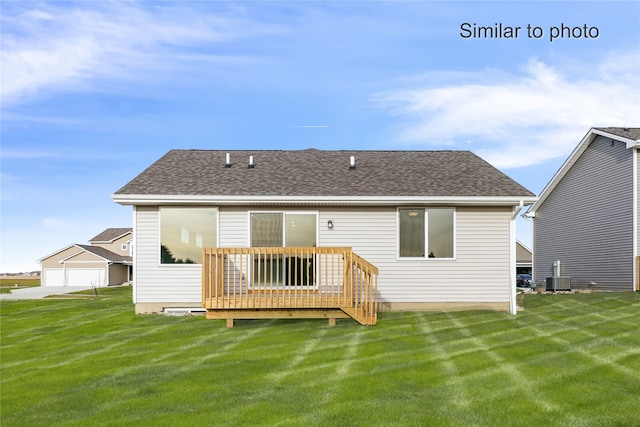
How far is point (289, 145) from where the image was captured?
65.2ft

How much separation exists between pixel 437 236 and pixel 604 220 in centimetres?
1175

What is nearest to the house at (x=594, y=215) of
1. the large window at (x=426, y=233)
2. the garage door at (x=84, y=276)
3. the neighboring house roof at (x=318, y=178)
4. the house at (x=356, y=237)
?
the neighboring house roof at (x=318, y=178)

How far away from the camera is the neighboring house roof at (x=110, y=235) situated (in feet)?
202

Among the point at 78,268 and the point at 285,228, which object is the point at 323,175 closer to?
the point at 285,228

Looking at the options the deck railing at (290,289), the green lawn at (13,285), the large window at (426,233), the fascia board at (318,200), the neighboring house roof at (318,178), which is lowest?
the green lawn at (13,285)

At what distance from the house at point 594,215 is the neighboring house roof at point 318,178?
24.9ft

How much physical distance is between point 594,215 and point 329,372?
19106mm

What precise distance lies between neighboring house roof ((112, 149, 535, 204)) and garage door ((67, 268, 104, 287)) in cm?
3648

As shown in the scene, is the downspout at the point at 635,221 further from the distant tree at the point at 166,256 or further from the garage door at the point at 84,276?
the garage door at the point at 84,276

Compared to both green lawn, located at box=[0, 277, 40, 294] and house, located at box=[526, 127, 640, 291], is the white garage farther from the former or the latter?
house, located at box=[526, 127, 640, 291]

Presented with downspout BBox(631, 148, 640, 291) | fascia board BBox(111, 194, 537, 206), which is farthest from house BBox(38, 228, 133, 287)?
downspout BBox(631, 148, 640, 291)

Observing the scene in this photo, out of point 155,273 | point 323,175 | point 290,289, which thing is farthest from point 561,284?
point 155,273

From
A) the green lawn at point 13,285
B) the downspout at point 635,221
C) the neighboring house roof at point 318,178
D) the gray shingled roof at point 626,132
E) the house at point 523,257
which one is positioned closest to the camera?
the neighboring house roof at point 318,178

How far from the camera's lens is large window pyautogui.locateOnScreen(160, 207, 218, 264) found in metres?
14.2
